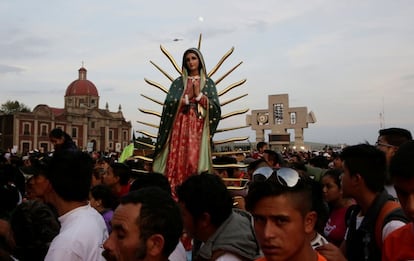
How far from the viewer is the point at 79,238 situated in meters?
2.73

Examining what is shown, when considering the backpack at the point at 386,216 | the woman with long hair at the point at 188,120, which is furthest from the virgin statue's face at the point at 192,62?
the backpack at the point at 386,216

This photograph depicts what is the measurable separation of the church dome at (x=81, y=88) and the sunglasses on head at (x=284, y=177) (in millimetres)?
81895

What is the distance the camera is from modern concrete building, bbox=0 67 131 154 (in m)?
64.4

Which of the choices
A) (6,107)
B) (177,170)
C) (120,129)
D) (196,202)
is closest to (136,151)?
(177,170)

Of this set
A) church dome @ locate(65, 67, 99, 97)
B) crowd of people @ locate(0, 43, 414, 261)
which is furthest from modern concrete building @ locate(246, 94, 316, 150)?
crowd of people @ locate(0, 43, 414, 261)

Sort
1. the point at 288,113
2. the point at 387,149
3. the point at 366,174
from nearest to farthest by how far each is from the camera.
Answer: the point at 366,174
the point at 387,149
the point at 288,113

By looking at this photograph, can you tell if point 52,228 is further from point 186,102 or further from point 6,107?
point 6,107

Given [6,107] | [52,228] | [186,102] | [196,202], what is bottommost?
[52,228]

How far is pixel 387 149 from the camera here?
4566 mm

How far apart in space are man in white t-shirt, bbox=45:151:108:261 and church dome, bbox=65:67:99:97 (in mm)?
80882

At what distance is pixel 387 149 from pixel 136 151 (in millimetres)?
7285

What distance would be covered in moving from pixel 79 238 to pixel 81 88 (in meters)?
82.5

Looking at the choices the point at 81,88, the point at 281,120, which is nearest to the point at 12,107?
the point at 81,88

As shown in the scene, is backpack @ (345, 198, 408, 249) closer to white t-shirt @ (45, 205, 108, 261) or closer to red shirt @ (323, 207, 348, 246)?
red shirt @ (323, 207, 348, 246)
